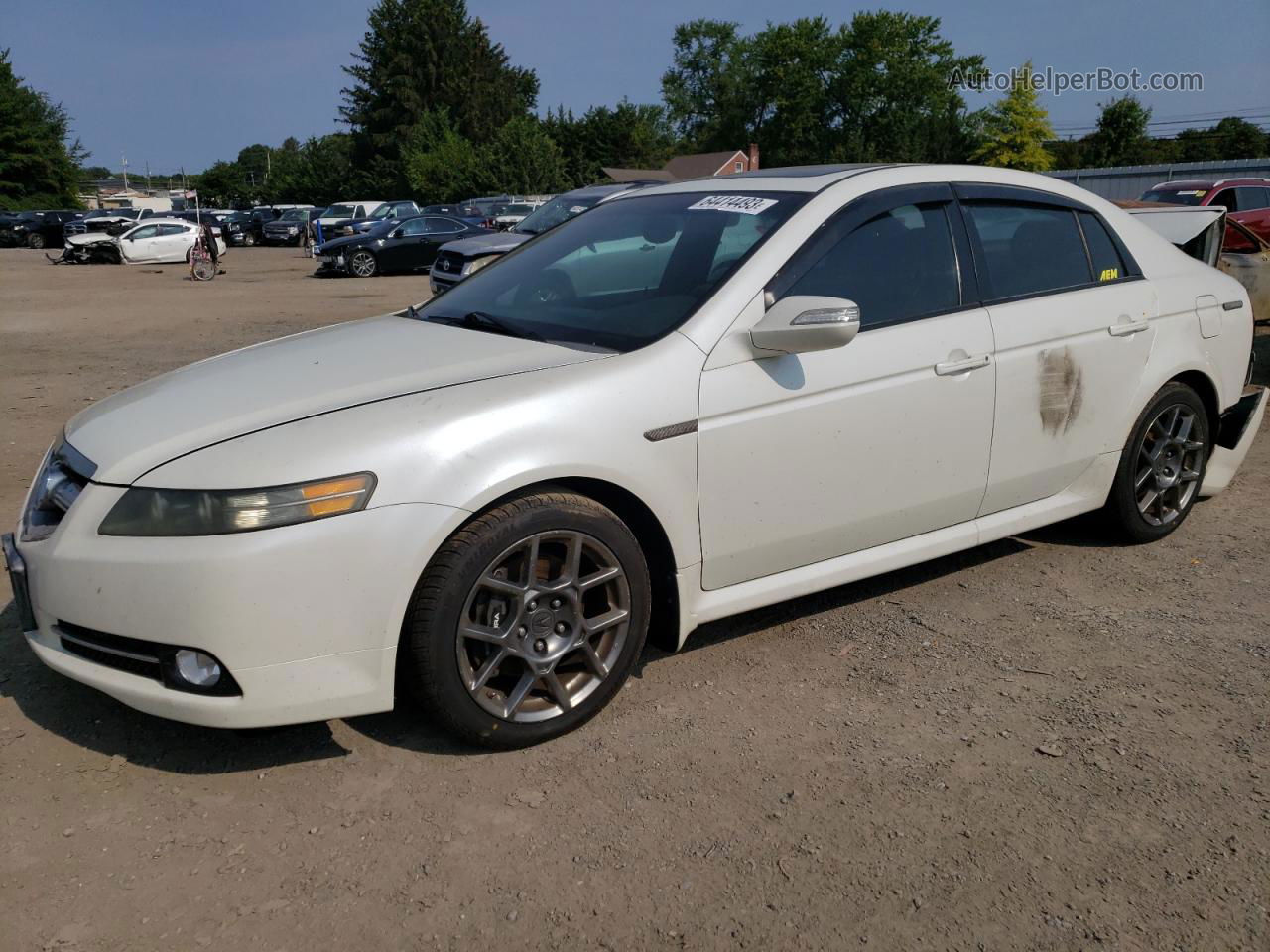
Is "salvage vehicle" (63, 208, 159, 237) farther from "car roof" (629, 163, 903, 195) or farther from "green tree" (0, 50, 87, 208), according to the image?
"car roof" (629, 163, 903, 195)

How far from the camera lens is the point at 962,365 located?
3867mm

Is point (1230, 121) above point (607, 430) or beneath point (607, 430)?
above

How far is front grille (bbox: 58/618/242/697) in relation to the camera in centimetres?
282

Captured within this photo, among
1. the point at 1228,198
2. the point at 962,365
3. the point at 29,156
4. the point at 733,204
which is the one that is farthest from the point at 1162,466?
the point at 29,156

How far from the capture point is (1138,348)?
4.50 meters

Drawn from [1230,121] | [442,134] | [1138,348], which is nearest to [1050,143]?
[1230,121]

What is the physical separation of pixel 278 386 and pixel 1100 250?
10.9 ft

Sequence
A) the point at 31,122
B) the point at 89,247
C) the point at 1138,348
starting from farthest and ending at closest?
1. the point at 31,122
2. the point at 89,247
3. the point at 1138,348

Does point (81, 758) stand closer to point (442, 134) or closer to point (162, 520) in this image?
point (162, 520)

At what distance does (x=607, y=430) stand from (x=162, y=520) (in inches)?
47.5

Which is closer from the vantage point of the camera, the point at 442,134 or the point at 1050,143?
the point at 442,134

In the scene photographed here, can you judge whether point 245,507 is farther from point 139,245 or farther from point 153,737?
point 139,245

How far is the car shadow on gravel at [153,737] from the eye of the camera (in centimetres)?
314

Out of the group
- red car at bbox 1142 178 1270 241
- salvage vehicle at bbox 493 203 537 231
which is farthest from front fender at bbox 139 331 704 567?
salvage vehicle at bbox 493 203 537 231
